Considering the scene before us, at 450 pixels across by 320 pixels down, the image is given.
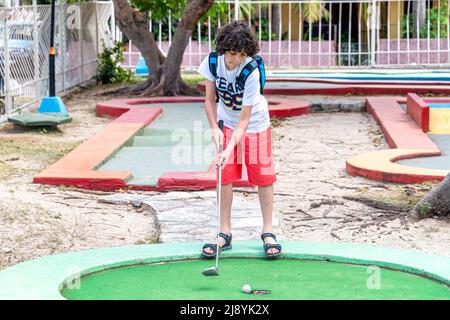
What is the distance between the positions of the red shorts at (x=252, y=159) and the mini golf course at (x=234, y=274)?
0.39 m

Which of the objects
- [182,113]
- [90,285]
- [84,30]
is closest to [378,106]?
[182,113]

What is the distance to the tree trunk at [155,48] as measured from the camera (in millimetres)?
16891

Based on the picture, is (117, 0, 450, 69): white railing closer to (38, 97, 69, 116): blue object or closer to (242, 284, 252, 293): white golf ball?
(38, 97, 69, 116): blue object

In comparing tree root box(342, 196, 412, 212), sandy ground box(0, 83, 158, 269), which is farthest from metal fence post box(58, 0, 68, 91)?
tree root box(342, 196, 412, 212)

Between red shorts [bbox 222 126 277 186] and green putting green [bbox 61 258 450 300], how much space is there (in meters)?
0.56

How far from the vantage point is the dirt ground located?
6.95m

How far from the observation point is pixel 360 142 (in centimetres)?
1217

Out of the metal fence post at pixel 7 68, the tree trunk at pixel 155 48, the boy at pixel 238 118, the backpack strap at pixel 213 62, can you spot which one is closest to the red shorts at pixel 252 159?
the boy at pixel 238 118

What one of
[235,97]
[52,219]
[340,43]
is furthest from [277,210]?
[340,43]

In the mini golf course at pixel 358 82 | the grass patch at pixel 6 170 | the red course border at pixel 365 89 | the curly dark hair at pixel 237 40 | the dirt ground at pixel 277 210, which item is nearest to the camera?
the curly dark hair at pixel 237 40

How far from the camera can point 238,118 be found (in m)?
6.18

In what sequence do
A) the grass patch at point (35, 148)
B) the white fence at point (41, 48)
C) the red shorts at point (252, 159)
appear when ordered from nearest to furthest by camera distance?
the red shorts at point (252, 159), the grass patch at point (35, 148), the white fence at point (41, 48)

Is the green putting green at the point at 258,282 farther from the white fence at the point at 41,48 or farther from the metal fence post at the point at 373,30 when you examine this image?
the metal fence post at the point at 373,30
